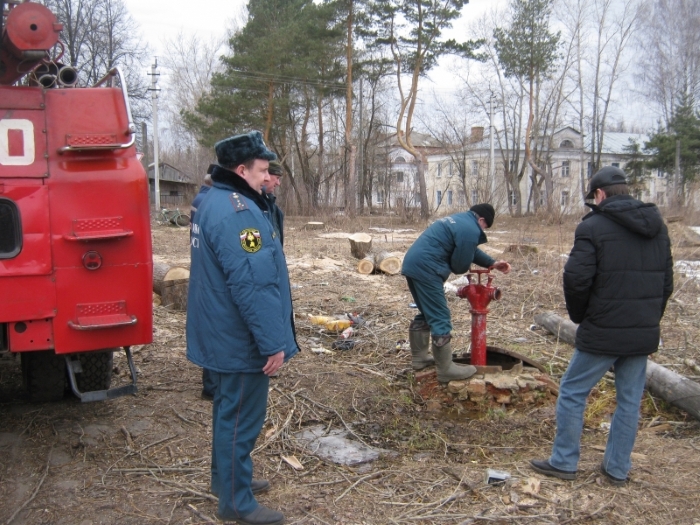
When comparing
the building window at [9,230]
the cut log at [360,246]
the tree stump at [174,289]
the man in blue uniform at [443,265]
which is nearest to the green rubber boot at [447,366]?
the man in blue uniform at [443,265]

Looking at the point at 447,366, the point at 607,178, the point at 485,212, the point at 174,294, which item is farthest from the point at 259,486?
the point at 174,294

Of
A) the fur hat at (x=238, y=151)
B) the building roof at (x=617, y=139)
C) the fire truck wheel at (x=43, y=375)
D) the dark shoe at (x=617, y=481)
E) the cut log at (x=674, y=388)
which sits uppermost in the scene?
the building roof at (x=617, y=139)

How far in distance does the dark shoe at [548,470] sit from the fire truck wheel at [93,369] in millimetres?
2656

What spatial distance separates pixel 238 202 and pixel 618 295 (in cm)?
201

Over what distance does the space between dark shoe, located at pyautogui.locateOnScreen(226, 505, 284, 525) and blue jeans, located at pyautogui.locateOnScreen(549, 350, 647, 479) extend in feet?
5.27

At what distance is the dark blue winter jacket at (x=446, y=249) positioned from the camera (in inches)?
195

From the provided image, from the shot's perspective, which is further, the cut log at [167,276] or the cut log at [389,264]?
the cut log at [389,264]

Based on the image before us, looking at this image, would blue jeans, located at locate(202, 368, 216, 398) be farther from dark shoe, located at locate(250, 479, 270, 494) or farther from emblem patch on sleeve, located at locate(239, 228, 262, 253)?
emblem patch on sleeve, located at locate(239, 228, 262, 253)

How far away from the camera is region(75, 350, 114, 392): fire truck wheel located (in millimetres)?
3895

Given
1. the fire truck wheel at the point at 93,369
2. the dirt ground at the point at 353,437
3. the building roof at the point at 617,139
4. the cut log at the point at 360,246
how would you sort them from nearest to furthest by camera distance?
the dirt ground at the point at 353,437
the fire truck wheel at the point at 93,369
the cut log at the point at 360,246
the building roof at the point at 617,139

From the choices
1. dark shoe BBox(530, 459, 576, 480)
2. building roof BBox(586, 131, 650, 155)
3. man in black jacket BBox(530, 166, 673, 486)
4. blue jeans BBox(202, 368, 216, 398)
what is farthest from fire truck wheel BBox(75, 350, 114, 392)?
building roof BBox(586, 131, 650, 155)

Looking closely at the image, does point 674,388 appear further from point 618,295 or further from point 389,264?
point 389,264

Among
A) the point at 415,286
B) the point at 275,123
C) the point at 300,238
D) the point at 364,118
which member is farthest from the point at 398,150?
the point at 415,286

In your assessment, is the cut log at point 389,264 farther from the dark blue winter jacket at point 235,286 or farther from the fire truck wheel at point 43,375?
the dark blue winter jacket at point 235,286
